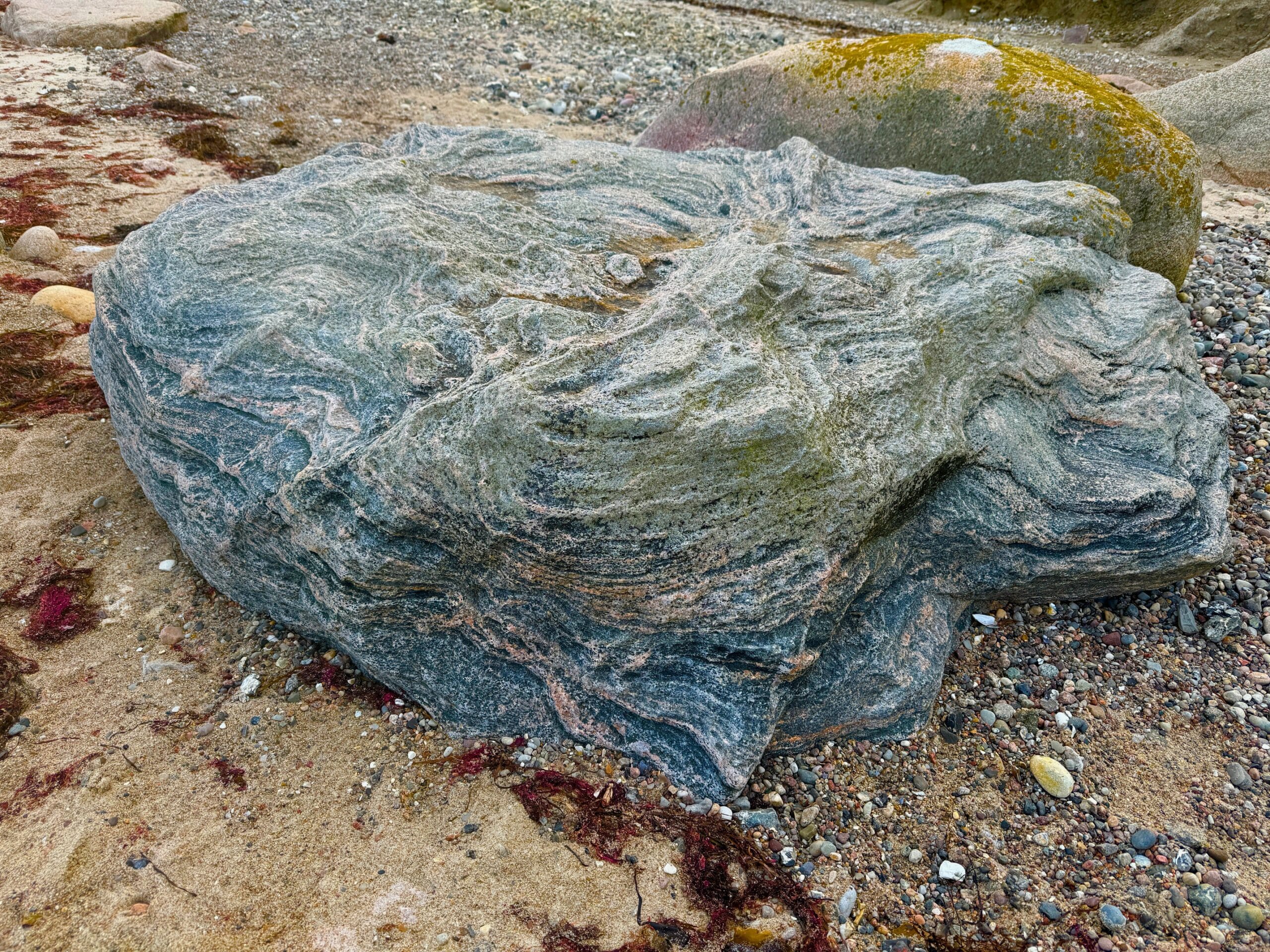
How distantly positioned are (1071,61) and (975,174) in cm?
1381

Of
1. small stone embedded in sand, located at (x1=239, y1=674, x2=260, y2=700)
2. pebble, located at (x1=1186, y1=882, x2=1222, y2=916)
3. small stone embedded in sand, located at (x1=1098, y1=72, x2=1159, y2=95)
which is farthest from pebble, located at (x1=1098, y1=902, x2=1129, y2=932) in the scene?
small stone embedded in sand, located at (x1=1098, y1=72, x2=1159, y2=95)

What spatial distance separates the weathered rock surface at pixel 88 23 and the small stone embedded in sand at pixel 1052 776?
13.3m

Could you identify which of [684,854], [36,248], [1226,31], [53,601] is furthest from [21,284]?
[1226,31]

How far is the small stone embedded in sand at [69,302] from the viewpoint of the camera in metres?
6.23

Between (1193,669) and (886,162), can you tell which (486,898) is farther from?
(886,162)

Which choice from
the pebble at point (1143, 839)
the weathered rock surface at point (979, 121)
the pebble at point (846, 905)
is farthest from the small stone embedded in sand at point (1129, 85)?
the pebble at point (846, 905)

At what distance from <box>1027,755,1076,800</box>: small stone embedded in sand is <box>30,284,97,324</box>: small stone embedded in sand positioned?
22.0 feet

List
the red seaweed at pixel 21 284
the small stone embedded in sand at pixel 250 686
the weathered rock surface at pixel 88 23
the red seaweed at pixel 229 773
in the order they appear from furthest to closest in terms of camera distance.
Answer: the weathered rock surface at pixel 88 23 → the red seaweed at pixel 21 284 → the small stone embedded in sand at pixel 250 686 → the red seaweed at pixel 229 773

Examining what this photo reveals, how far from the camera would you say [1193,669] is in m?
4.04

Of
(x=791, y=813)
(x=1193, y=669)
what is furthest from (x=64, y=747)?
(x=1193, y=669)

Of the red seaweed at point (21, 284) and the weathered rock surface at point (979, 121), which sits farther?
the red seaweed at point (21, 284)

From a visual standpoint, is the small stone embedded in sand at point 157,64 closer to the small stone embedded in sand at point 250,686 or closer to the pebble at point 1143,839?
the small stone embedded in sand at point 250,686

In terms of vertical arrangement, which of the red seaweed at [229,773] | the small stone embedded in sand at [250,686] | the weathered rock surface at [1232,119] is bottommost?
the small stone embedded in sand at [250,686]

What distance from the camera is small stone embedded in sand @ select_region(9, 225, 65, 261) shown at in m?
6.78
